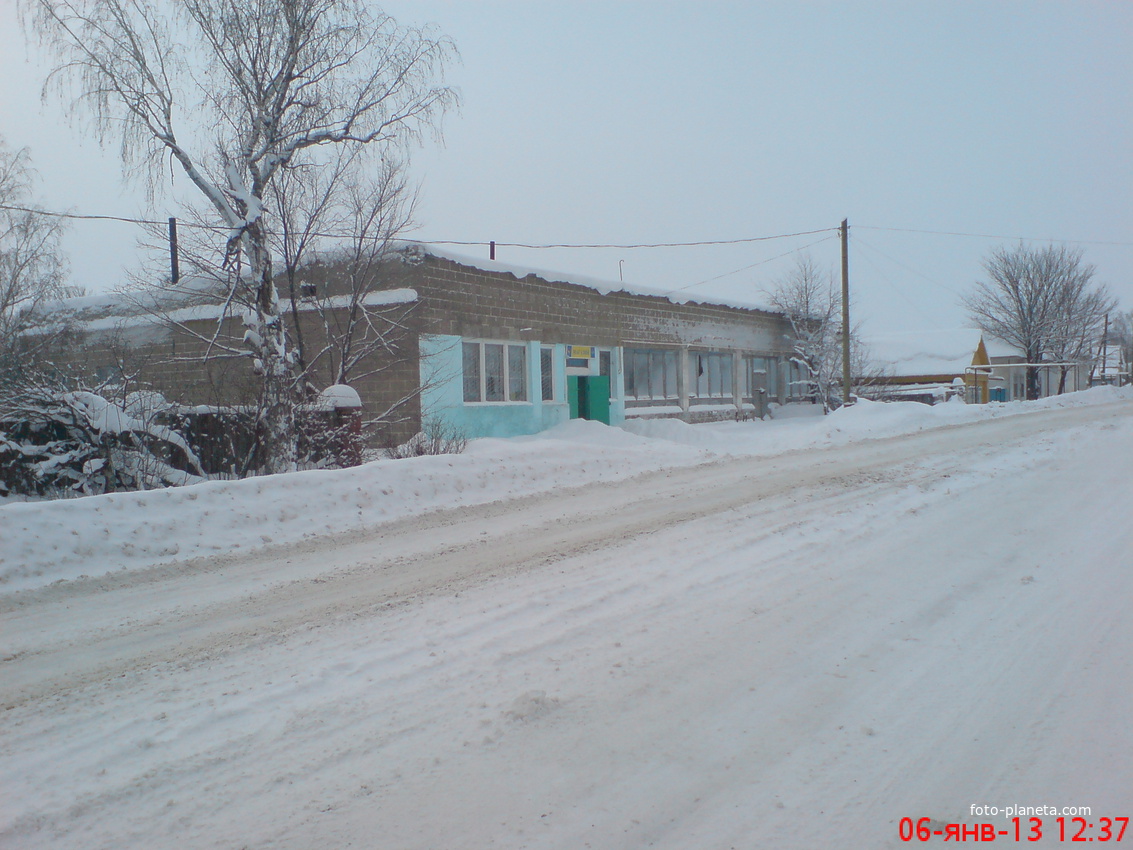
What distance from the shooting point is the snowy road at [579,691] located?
3.24 metres

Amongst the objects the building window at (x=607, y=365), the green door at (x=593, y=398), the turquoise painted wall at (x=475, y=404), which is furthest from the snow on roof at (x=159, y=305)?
the building window at (x=607, y=365)

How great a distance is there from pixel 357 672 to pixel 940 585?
14.7 feet

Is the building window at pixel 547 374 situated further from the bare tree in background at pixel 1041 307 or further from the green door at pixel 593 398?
the bare tree in background at pixel 1041 307

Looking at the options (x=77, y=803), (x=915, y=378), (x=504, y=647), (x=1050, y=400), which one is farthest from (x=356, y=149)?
(x=915, y=378)

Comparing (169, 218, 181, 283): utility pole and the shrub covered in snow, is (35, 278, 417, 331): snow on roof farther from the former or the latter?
the shrub covered in snow

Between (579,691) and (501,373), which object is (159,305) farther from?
(579,691)

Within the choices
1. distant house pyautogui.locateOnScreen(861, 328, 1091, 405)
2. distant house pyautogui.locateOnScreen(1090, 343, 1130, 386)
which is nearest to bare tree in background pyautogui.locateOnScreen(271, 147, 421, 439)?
distant house pyautogui.locateOnScreen(861, 328, 1091, 405)

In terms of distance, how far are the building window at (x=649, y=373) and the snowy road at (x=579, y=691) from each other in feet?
63.3

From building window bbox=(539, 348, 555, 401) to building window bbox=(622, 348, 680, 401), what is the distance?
167 inches

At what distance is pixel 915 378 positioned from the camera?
58.8m

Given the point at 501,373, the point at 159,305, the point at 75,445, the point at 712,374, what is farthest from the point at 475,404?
the point at 712,374

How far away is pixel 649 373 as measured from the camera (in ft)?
93.0

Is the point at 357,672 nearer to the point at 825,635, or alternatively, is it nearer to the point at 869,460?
the point at 825,635

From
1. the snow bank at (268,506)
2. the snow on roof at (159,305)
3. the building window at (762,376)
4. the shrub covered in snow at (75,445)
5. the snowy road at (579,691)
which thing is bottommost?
the snowy road at (579,691)
